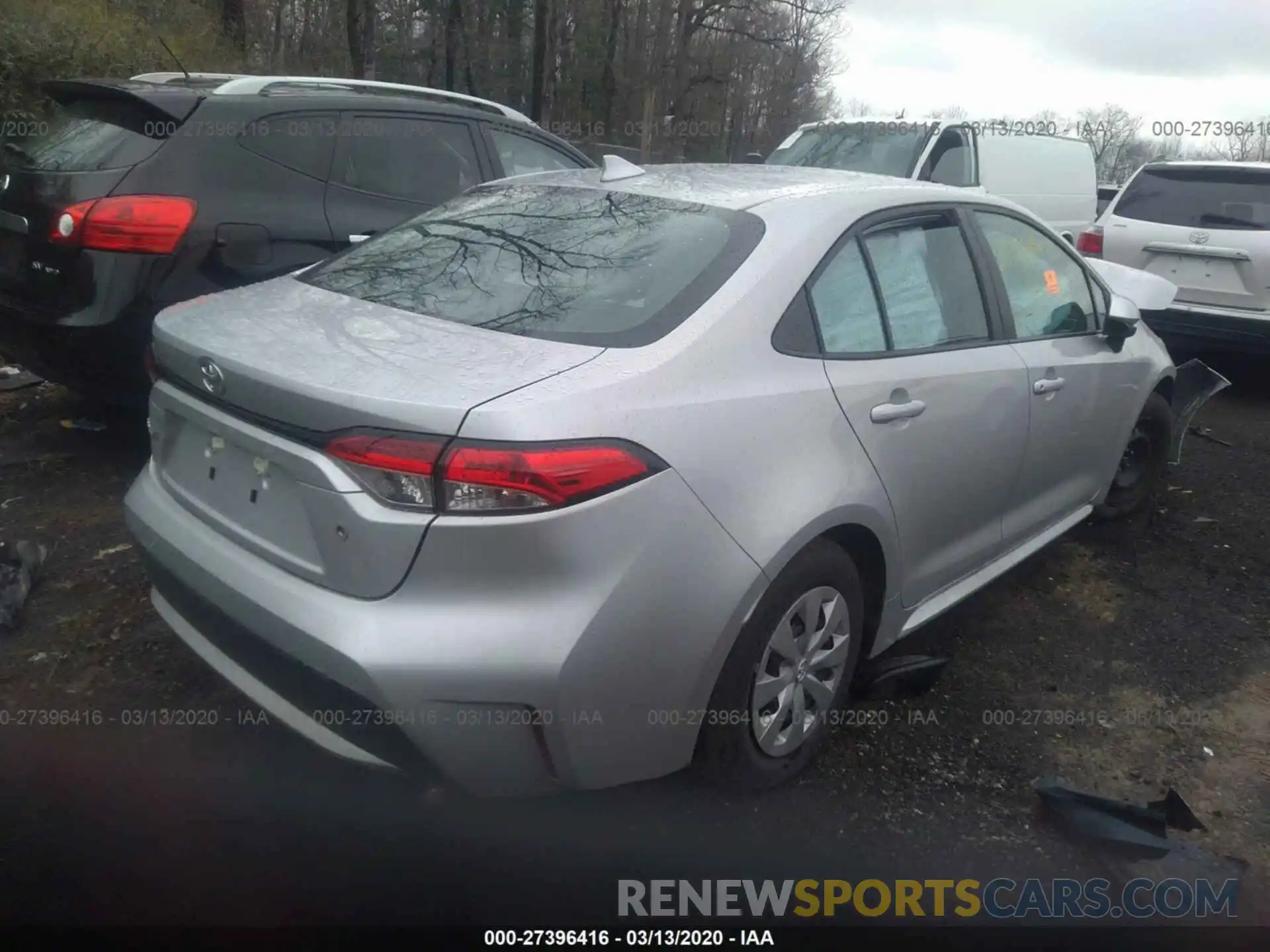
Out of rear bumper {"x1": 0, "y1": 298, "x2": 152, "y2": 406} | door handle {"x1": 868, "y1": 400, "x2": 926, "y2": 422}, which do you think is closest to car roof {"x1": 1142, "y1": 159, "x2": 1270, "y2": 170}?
door handle {"x1": 868, "y1": 400, "x2": 926, "y2": 422}

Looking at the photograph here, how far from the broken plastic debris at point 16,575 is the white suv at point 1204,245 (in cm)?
711

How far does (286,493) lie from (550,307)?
0.78 m

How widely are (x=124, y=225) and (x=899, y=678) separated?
3.35 metres

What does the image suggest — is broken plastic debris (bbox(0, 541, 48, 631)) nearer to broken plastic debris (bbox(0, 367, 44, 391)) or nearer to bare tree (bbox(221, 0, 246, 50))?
broken plastic debris (bbox(0, 367, 44, 391))

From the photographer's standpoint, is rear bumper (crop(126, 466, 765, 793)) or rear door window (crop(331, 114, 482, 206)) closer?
rear bumper (crop(126, 466, 765, 793))

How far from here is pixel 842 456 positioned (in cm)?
261

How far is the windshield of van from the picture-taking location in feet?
30.1

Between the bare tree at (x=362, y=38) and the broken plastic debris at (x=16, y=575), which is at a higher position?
the bare tree at (x=362, y=38)

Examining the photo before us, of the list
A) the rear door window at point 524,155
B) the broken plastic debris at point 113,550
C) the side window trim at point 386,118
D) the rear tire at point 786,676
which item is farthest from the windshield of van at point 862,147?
the rear tire at point 786,676

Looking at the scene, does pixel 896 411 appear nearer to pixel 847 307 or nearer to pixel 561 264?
pixel 847 307

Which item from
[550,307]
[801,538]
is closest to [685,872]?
[801,538]

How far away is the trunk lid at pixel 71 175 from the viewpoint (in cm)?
404

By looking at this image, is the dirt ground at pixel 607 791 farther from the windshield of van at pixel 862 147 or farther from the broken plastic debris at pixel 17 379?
the windshield of van at pixel 862 147

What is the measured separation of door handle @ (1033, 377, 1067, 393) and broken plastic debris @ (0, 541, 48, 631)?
349 centimetres
